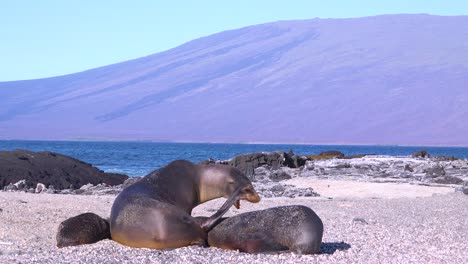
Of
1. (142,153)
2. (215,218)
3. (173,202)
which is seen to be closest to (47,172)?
(173,202)

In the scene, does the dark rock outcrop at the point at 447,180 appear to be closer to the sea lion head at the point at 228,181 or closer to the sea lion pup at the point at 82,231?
the sea lion head at the point at 228,181

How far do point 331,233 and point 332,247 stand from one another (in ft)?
5.44

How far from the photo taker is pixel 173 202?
1131cm

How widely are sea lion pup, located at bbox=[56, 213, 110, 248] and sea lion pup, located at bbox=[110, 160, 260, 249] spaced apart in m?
0.30

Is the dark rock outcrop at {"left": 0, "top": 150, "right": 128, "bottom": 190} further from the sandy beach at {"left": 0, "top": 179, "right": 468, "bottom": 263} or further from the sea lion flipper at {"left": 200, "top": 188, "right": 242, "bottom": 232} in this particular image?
the sea lion flipper at {"left": 200, "top": 188, "right": 242, "bottom": 232}

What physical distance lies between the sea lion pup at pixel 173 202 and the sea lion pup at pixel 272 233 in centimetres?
20

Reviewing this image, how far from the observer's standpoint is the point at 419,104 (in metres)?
174

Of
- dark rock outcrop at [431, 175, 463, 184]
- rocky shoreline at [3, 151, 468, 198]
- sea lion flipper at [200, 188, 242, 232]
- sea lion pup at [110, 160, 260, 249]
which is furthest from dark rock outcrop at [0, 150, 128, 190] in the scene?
sea lion flipper at [200, 188, 242, 232]

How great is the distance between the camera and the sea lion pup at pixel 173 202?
10.8 metres

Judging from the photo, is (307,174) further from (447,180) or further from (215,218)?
(215,218)

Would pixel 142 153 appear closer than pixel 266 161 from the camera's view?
No

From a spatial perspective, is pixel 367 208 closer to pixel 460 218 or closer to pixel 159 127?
pixel 460 218

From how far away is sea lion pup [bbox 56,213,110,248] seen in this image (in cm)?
1134

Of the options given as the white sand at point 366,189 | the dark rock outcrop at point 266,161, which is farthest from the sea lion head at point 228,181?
the dark rock outcrop at point 266,161
